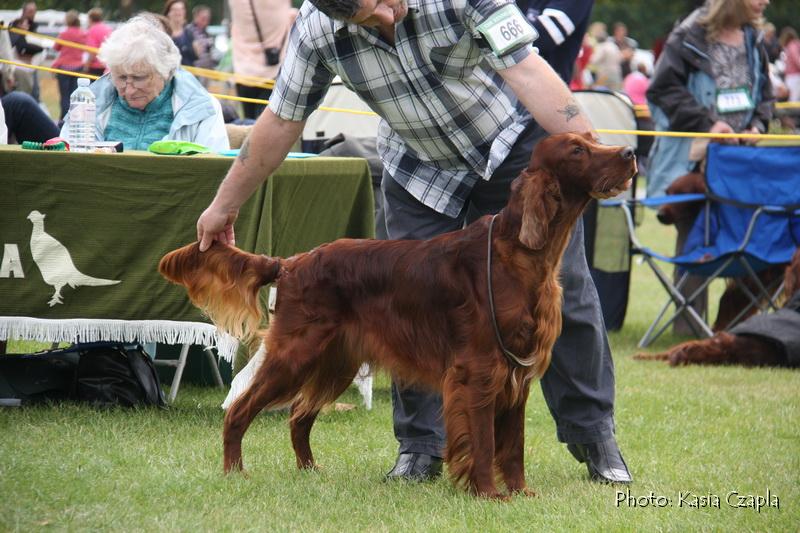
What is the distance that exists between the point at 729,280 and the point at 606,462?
3.57m

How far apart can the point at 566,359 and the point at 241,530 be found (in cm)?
112

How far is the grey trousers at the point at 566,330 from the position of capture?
3.23 metres

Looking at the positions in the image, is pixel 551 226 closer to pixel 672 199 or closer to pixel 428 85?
pixel 428 85

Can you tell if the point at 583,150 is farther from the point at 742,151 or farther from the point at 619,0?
the point at 619,0

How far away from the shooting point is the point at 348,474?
133 inches

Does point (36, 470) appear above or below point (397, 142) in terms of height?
below

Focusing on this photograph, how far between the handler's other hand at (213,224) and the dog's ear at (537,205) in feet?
2.94

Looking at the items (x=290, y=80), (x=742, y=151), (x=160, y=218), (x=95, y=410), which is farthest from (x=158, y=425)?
(x=742, y=151)

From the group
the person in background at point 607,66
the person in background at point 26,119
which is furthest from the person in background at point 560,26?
the person in background at point 607,66

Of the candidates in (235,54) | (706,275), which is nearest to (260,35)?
(235,54)

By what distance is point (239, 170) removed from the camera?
10.4 feet

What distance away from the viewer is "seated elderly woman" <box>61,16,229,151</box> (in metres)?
4.75

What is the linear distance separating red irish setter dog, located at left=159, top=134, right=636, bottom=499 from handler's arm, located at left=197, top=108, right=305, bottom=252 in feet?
0.40

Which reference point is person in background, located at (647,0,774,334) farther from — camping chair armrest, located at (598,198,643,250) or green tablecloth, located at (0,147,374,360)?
green tablecloth, located at (0,147,374,360)
